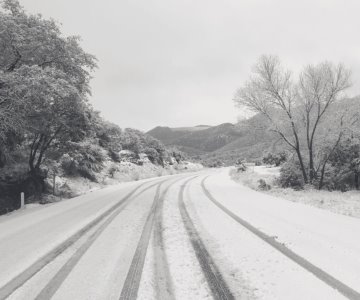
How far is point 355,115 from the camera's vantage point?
891 inches

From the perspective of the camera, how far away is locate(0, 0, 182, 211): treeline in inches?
504

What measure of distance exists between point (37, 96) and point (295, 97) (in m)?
17.9

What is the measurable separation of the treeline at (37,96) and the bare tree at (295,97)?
435 inches

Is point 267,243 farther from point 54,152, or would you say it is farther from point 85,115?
point 54,152

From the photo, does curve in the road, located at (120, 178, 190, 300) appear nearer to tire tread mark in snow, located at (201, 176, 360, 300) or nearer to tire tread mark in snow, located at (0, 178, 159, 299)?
tire tread mark in snow, located at (0, 178, 159, 299)

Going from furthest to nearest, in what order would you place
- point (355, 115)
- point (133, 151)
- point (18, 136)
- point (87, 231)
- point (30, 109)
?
point (133, 151) < point (355, 115) < point (18, 136) < point (30, 109) < point (87, 231)

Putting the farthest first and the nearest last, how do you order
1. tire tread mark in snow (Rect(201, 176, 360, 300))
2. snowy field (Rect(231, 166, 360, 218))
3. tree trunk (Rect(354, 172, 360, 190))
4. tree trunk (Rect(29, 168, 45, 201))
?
tree trunk (Rect(354, 172, 360, 190)) → tree trunk (Rect(29, 168, 45, 201)) → snowy field (Rect(231, 166, 360, 218)) → tire tread mark in snow (Rect(201, 176, 360, 300))

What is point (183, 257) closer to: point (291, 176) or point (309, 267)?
point (309, 267)

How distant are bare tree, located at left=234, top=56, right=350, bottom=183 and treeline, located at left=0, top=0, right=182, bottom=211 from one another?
11045mm

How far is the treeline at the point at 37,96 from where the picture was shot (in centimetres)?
1280

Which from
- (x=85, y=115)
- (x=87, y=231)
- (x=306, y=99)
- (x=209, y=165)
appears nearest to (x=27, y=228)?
(x=87, y=231)

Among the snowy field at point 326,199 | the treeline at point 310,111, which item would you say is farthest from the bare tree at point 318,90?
the snowy field at point 326,199

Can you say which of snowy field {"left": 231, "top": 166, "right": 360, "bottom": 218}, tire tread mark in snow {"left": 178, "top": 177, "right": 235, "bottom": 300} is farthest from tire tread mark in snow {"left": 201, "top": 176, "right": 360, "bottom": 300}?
snowy field {"left": 231, "top": 166, "right": 360, "bottom": 218}

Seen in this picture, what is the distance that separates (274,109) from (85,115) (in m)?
13.4
